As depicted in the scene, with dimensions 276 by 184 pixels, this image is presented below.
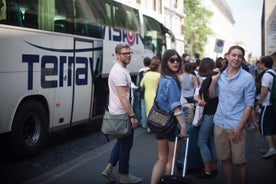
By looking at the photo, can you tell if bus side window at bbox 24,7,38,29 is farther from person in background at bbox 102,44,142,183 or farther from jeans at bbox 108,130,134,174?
jeans at bbox 108,130,134,174

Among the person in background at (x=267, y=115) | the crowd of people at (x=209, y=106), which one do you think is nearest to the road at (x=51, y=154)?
the crowd of people at (x=209, y=106)

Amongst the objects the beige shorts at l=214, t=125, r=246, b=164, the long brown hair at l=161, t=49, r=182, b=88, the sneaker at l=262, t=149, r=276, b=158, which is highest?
the long brown hair at l=161, t=49, r=182, b=88

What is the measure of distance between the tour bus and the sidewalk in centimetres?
110

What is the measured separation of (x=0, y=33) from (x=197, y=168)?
3675 millimetres

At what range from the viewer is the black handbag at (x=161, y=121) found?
4855mm

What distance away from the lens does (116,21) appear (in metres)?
12.4

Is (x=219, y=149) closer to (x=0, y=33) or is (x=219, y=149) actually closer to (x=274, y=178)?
(x=274, y=178)

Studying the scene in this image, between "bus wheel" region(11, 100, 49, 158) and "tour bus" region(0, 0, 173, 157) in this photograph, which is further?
"bus wheel" region(11, 100, 49, 158)

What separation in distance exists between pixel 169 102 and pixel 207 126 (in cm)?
139

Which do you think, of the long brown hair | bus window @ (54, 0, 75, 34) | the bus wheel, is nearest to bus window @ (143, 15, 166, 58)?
bus window @ (54, 0, 75, 34)

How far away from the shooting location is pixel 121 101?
225 inches

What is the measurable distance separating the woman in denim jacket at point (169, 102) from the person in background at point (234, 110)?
463 mm

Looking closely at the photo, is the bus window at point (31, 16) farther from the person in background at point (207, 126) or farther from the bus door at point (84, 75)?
the person in background at point (207, 126)

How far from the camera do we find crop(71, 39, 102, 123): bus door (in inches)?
380
